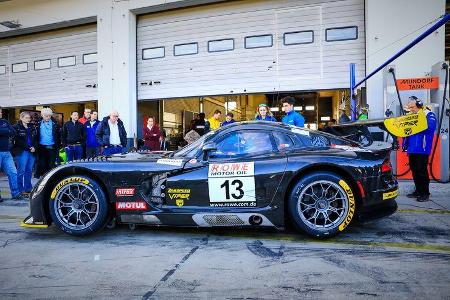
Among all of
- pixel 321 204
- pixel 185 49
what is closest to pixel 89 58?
pixel 185 49

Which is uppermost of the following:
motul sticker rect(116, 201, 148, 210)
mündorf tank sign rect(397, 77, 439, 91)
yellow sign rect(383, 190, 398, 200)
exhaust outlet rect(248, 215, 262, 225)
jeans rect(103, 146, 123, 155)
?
mündorf tank sign rect(397, 77, 439, 91)

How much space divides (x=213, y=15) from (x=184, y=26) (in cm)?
101

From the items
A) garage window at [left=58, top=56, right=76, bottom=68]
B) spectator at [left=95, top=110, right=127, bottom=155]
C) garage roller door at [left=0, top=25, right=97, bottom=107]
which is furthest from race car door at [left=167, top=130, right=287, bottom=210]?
garage window at [left=58, top=56, right=76, bottom=68]

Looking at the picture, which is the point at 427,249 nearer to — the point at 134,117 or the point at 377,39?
the point at 377,39

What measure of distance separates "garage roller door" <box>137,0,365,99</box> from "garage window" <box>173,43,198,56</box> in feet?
0.10

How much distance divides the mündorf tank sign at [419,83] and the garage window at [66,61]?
34.9 feet

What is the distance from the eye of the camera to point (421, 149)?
5691mm

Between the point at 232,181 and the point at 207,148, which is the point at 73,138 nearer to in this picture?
the point at 207,148

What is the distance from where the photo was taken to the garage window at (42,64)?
13070 millimetres

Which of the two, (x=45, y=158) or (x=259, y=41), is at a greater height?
(x=259, y=41)

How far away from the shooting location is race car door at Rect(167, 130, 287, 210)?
3.57 metres

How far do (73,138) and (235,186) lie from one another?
6.02 metres

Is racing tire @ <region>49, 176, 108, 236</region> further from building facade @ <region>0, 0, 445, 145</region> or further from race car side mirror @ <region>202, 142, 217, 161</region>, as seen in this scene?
building facade @ <region>0, 0, 445, 145</region>

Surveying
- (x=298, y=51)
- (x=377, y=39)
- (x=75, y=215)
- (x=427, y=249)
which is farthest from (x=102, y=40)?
(x=427, y=249)
